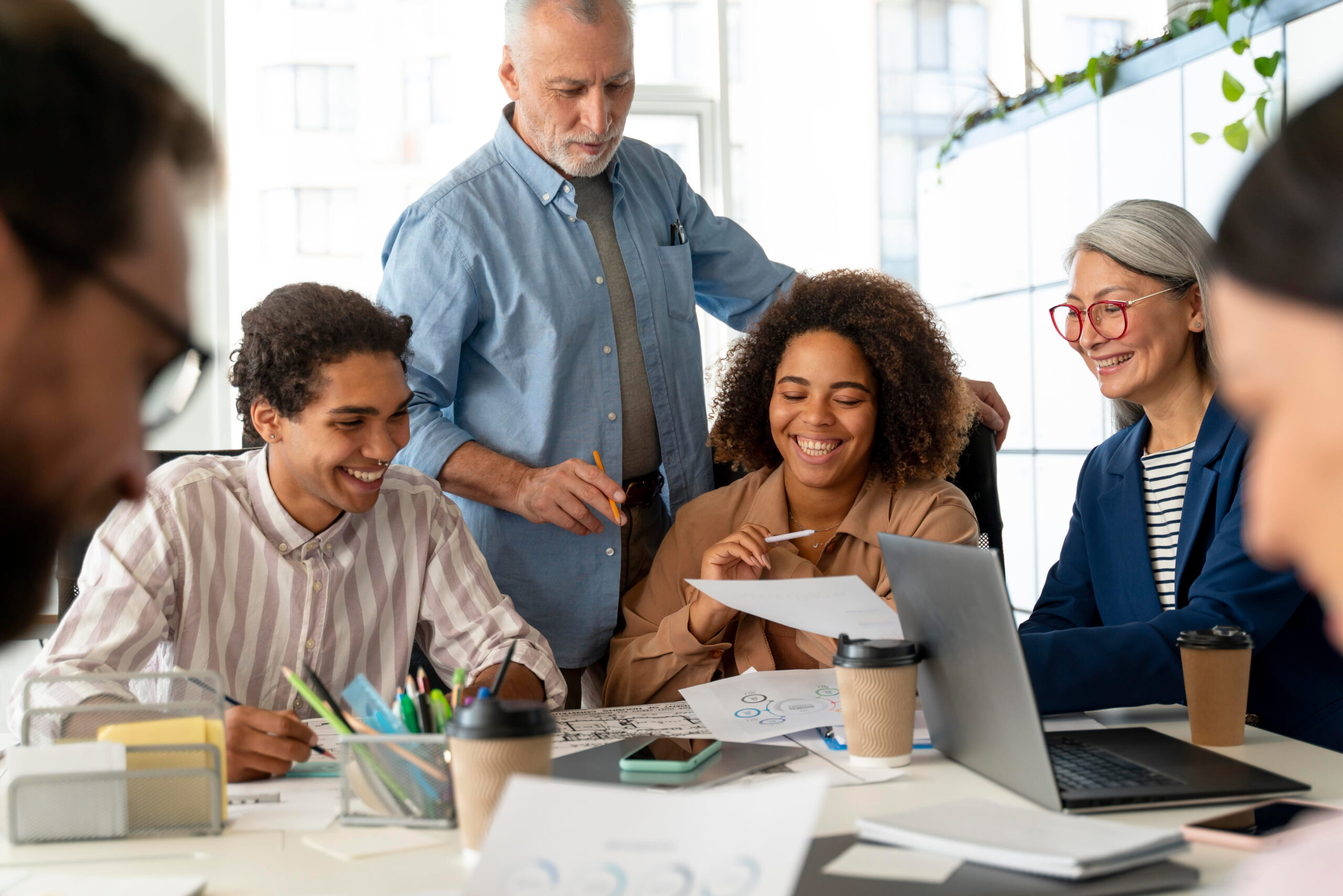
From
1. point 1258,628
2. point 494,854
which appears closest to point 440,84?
point 1258,628

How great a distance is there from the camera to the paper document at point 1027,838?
0.89 metres

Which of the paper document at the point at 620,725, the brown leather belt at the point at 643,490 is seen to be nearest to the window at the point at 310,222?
the brown leather belt at the point at 643,490

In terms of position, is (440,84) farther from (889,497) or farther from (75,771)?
(75,771)

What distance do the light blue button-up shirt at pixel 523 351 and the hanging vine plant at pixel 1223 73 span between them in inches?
74.7

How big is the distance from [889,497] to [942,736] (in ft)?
2.86

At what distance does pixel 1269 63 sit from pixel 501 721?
3.00m

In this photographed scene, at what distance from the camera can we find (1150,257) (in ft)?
6.38

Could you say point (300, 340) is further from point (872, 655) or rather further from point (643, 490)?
point (872, 655)

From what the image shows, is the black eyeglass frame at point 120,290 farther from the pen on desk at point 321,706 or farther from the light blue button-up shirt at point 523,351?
the light blue button-up shirt at point 523,351

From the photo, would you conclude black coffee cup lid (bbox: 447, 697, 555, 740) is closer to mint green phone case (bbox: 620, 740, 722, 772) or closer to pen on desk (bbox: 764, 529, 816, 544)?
mint green phone case (bbox: 620, 740, 722, 772)

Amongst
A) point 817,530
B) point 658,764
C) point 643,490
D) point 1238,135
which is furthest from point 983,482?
point 1238,135

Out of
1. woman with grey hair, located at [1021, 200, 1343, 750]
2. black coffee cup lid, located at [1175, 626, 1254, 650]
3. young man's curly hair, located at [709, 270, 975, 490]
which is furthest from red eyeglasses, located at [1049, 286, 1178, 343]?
black coffee cup lid, located at [1175, 626, 1254, 650]

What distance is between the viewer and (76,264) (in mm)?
508

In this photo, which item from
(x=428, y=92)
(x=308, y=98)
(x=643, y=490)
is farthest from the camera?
(x=428, y=92)
